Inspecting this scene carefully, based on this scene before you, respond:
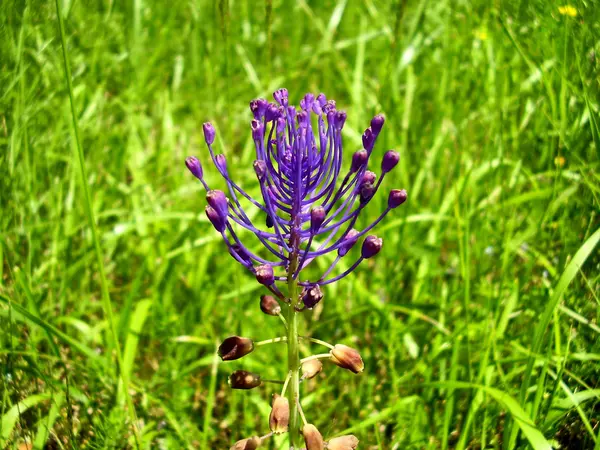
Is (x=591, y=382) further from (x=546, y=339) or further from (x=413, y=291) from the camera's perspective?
(x=413, y=291)

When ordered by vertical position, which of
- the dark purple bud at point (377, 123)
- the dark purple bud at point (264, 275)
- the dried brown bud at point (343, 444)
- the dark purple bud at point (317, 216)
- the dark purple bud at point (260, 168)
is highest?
the dark purple bud at point (377, 123)

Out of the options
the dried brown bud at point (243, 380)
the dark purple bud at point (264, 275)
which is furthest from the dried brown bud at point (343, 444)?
the dark purple bud at point (264, 275)

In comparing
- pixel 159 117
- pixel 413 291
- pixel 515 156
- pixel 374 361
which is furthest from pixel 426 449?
pixel 159 117

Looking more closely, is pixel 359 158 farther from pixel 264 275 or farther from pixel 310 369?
pixel 310 369

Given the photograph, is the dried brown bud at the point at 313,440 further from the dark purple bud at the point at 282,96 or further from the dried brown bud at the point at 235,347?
the dark purple bud at the point at 282,96

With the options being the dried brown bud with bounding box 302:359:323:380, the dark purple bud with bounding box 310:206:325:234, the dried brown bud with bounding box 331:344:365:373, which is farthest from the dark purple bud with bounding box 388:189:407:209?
the dried brown bud with bounding box 302:359:323:380

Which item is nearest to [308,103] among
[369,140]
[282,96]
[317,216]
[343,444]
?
[282,96]
